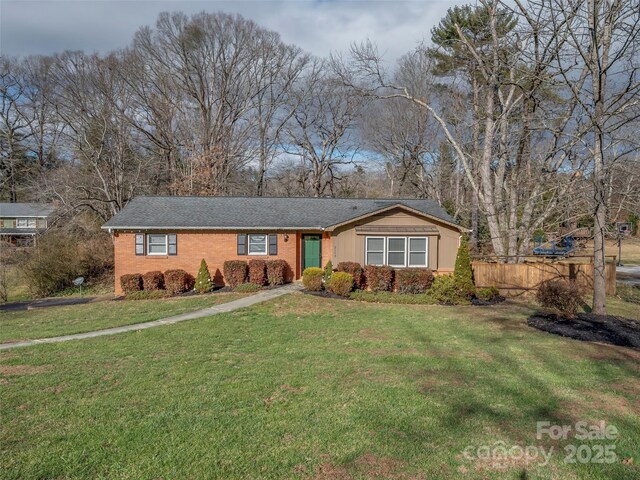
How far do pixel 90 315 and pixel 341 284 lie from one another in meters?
8.76

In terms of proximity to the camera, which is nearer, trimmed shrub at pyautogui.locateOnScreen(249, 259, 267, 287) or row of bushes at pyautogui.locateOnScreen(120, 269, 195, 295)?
row of bushes at pyautogui.locateOnScreen(120, 269, 195, 295)

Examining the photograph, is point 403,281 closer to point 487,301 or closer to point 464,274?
point 464,274

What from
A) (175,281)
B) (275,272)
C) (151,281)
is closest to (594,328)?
(275,272)

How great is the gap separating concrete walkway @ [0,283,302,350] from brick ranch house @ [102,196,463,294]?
2325mm

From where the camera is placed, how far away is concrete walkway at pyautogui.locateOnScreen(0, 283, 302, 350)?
956 centimetres

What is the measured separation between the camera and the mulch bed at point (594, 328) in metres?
9.12

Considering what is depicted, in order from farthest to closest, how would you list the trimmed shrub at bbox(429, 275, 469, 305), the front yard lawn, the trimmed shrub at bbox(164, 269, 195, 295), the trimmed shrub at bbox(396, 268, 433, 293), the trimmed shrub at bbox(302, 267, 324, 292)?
the trimmed shrub at bbox(164, 269, 195, 295), the trimmed shrub at bbox(302, 267, 324, 292), the trimmed shrub at bbox(396, 268, 433, 293), the trimmed shrub at bbox(429, 275, 469, 305), the front yard lawn

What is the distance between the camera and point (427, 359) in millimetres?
7816

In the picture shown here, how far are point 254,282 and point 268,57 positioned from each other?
24599 mm

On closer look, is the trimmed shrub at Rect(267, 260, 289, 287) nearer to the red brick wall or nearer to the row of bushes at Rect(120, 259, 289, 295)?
the row of bushes at Rect(120, 259, 289, 295)

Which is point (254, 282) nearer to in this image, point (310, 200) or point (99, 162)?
point (310, 200)

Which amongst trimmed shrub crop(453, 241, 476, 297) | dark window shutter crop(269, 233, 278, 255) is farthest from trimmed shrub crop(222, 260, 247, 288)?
trimmed shrub crop(453, 241, 476, 297)

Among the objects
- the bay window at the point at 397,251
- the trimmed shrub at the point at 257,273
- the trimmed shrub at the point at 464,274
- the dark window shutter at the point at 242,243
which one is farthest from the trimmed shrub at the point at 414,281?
the dark window shutter at the point at 242,243

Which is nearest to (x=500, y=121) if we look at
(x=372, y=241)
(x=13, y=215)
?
(x=372, y=241)
